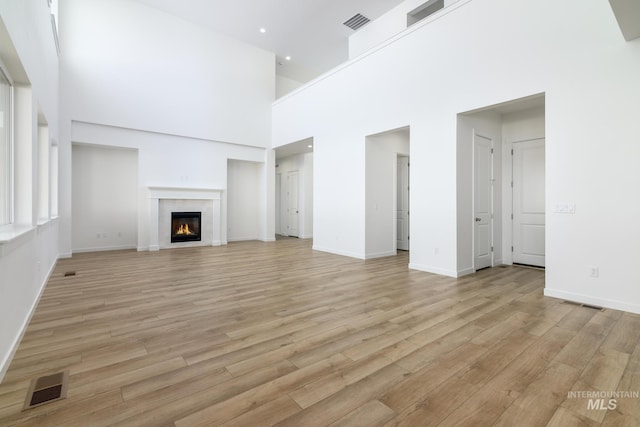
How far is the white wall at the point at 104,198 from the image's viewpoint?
6.92m

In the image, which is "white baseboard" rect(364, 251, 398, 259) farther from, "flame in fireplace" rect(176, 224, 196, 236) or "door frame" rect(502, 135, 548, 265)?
"flame in fireplace" rect(176, 224, 196, 236)

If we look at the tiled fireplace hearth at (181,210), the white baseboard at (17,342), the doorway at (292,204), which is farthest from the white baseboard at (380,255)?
the white baseboard at (17,342)

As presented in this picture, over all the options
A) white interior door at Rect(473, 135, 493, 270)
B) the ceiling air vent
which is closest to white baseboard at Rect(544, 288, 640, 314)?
white interior door at Rect(473, 135, 493, 270)

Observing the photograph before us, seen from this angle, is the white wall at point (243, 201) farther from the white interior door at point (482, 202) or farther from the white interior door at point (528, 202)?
the white interior door at point (528, 202)

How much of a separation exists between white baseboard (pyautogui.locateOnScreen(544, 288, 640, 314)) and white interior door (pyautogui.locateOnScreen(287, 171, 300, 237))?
775cm

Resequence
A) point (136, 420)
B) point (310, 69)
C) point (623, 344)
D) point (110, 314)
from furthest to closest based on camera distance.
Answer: point (310, 69) < point (110, 314) < point (623, 344) < point (136, 420)

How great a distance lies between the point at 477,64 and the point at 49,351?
19.0ft

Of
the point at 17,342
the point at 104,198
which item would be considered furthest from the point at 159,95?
the point at 17,342

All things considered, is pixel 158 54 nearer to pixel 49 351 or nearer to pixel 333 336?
pixel 49 351

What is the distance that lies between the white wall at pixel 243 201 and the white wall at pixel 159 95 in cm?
46

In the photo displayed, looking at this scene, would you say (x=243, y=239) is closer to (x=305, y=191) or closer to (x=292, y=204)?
(x=292, y=204)

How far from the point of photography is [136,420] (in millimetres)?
1525

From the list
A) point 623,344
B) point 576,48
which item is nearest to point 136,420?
point 623,344

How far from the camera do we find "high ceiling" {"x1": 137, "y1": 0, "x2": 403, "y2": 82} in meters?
6.88
